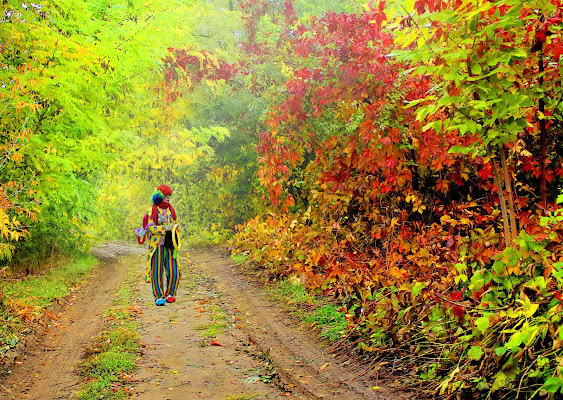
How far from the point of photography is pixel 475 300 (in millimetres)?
5145

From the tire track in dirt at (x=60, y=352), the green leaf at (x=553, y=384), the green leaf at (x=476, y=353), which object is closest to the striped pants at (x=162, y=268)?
the tire track in dirt at (x=60, y=352)

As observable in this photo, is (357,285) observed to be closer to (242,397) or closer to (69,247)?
(242,397)

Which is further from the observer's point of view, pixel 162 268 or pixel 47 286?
pixel 47 286

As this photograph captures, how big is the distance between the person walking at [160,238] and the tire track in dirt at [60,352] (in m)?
1.25

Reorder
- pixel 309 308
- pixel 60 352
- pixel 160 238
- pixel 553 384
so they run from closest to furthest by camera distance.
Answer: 1. pixel 553 384
2. pixel 60 352
3. pixel 309 308
4. pixel 160 238

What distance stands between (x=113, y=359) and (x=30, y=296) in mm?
4285

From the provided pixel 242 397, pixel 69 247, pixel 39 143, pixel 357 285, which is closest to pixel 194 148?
pixel 69 247

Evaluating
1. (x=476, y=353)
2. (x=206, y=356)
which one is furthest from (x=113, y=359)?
(x=476, y=353)

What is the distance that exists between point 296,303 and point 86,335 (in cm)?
367

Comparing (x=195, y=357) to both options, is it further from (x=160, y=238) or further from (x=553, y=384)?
(x=553, y=384)

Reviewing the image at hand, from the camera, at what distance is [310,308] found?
8.48m

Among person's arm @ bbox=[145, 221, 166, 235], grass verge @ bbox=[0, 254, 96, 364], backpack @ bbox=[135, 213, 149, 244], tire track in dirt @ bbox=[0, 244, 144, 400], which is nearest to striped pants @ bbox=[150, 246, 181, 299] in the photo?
person's arm @ bbox=[145, 221, 166, 235]

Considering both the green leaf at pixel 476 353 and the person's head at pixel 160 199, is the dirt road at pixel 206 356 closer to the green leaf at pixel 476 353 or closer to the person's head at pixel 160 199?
the green leaf at pixel 476 353

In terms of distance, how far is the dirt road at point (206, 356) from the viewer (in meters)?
5.27
